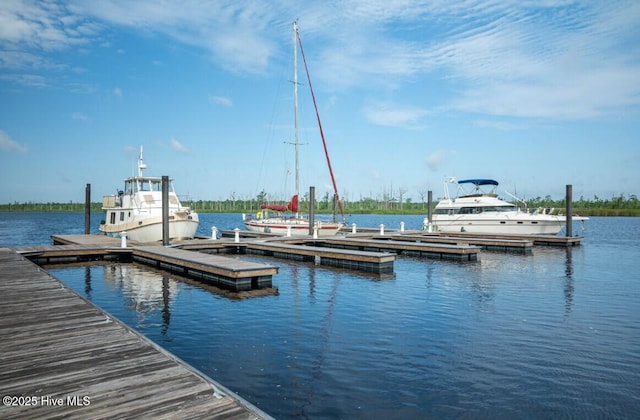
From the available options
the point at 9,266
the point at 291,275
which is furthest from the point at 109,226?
the point at 291,275

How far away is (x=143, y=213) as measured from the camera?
91.2ft

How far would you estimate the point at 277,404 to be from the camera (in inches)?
233

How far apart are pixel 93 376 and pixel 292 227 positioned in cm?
2905

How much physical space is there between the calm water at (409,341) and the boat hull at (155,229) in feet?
33.4

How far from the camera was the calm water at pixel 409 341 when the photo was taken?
6055 mm

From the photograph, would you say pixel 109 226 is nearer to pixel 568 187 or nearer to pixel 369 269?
pixel 369 269

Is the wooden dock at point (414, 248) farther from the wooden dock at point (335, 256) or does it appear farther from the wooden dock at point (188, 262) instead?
the wooden dock at point (188, 262)

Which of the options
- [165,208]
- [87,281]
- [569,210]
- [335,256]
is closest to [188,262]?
[87,281]

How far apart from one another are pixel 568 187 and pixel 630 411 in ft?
98.0

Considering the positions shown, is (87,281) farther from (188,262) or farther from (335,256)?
(335,256)

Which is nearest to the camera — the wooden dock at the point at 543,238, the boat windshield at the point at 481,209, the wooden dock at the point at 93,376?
the wooden dock at the point at 93,376

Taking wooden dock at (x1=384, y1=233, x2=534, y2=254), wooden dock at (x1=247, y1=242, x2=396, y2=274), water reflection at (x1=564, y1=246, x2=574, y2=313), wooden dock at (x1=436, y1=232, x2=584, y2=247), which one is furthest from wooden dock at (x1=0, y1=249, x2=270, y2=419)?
wooden dock at (x1=436, y1=232, x2=584, y2=247)

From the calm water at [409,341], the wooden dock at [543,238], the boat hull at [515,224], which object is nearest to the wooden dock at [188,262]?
the calm water at [409,341]

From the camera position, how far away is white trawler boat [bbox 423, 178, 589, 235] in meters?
33.7
